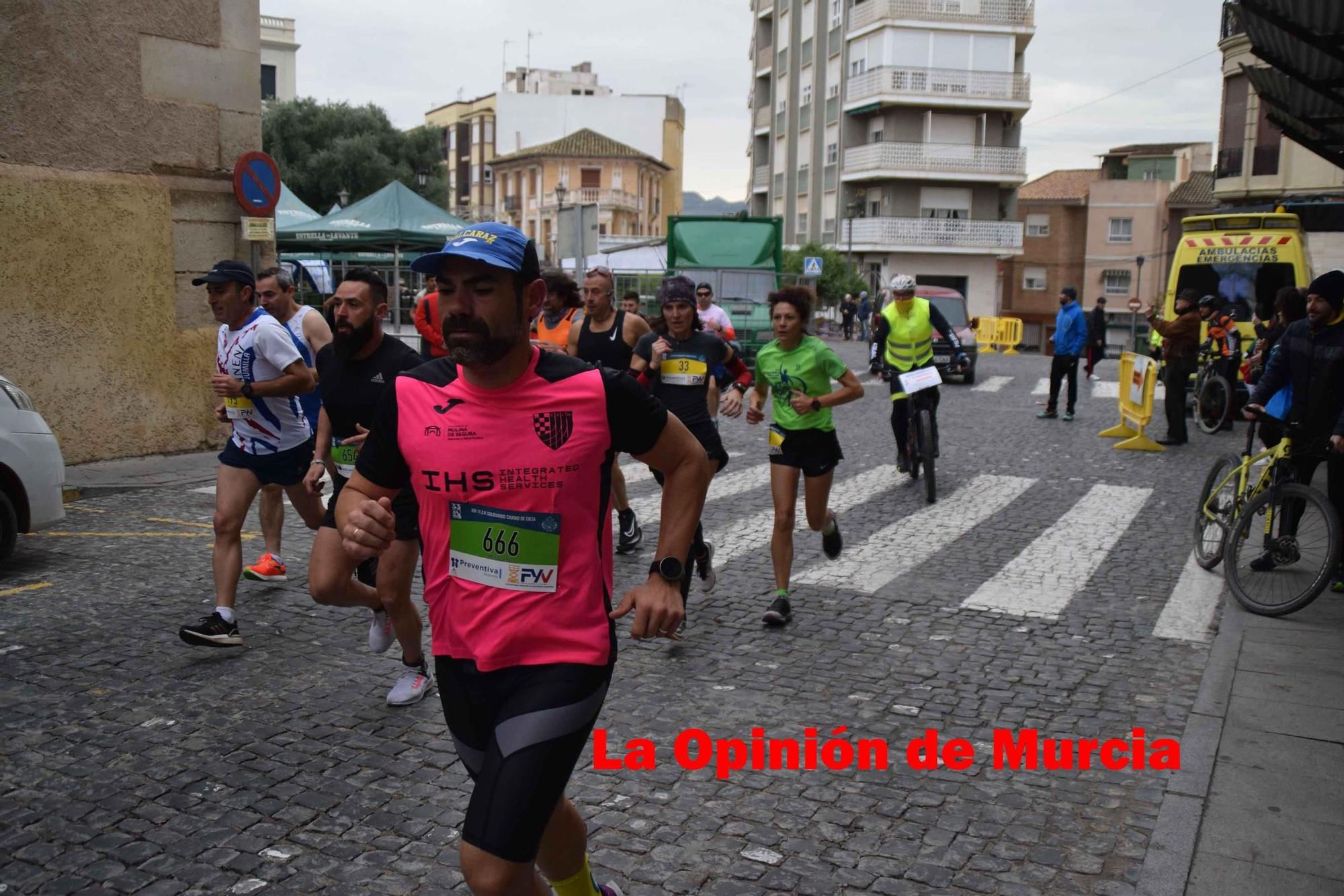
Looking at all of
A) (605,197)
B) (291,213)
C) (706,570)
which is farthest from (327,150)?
(706,570)

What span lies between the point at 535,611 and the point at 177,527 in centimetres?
730

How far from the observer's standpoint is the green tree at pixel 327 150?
53.7 m

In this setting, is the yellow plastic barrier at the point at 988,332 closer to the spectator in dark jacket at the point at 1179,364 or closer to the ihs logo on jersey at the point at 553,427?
the spectator in dark jacket at the point at 1179,364

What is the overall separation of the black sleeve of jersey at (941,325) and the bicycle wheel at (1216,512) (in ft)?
11.5

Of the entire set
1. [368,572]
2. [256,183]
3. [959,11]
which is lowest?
[368,572]

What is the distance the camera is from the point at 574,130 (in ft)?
294

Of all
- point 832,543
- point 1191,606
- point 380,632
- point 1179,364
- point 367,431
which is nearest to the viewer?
point 367,431

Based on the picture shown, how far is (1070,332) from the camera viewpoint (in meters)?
16.7

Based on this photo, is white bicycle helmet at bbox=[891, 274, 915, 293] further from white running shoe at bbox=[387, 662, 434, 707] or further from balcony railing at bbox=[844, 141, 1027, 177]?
balcony railing at bbox=[844, 141, 1027, 177]

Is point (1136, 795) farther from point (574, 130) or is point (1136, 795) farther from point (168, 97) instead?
point (574, 130)

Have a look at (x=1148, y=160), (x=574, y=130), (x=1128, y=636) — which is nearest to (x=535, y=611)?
(x=1128, y=636)

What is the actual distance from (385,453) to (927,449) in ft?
28.3

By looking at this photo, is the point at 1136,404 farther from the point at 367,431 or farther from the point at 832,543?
the point at 367,431

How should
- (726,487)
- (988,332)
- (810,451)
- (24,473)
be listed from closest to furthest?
1. (810,451)
2. (24,473)
3. (726,487)
4. (988,332)
